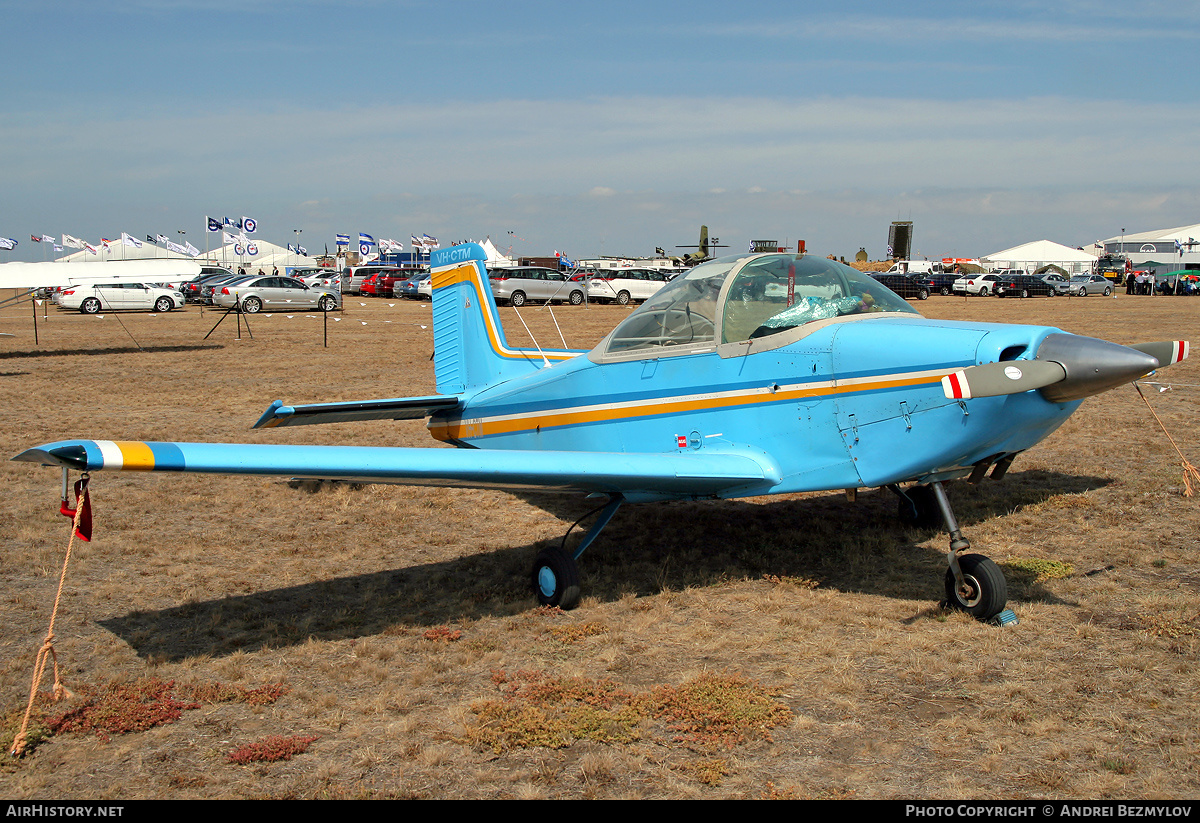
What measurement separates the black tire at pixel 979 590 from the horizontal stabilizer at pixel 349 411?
174 inches

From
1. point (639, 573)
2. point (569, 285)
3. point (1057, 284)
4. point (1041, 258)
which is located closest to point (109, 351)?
point (639, 573)

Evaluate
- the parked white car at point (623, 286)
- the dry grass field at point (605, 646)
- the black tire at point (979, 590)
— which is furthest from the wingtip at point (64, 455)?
the parked white car at point (623, 286)

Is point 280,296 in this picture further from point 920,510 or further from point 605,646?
point 605,646

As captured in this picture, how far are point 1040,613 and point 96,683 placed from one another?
522 cm

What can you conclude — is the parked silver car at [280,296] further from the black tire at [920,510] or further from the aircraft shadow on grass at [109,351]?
the black tire at [920,510]

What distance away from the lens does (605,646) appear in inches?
193

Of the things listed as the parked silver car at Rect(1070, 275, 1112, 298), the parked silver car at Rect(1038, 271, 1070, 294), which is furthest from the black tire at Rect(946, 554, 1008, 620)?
Result: the parked silver car at Rect(1070, 275, 1112, 298)

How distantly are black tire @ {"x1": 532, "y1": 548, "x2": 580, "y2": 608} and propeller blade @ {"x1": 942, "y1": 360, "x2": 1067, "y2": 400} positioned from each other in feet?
8.17

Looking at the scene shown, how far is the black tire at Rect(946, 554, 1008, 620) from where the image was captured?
4.88 m

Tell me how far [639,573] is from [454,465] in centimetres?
191

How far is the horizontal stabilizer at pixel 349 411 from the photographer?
20.0 feet

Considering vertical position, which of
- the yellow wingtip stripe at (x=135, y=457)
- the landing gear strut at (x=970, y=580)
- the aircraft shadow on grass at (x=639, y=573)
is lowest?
the aircraft shadow on grass at (x=639, y=573)

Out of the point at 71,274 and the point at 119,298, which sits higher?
the point at 71,274

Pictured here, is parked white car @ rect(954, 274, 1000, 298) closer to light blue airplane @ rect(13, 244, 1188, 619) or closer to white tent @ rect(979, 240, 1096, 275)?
white tent @ rect(979, 240, 1096, 275)
